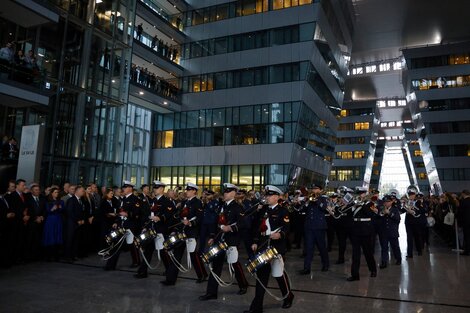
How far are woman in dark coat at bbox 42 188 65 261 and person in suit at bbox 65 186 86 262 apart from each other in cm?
21

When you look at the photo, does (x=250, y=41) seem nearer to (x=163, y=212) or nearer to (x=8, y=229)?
(x=163, y=212)

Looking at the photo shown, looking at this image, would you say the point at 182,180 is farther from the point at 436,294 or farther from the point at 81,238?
the point at 436,294

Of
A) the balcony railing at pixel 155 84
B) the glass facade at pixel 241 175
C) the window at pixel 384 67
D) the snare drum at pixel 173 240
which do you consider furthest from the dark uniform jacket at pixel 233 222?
the window at pixel 384 67

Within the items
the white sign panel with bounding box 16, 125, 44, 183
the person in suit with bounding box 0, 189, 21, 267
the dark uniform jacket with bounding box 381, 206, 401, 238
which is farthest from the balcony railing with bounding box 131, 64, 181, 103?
the dark uniform jacket with bounding box 381, 206, 401, 238

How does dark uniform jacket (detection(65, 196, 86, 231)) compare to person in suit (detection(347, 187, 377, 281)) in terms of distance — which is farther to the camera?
dark uniform jacket (detection(65, 196, 86, 231))

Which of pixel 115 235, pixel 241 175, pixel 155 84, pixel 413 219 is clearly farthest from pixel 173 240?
pixel 155 84

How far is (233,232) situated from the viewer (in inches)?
279

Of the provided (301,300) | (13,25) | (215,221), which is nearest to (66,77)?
(13,25)

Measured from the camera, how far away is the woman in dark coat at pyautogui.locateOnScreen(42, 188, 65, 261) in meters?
10.4

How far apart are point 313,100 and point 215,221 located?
25.9 m

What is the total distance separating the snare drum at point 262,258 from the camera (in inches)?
240

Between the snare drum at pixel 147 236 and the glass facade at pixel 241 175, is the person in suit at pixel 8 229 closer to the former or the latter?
the snare drum at pixel 147 236

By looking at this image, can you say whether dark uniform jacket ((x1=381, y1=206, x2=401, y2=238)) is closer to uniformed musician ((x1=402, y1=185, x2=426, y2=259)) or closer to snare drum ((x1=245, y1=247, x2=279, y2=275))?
uniformed musician ((x1=402, y1=185, x2=426, y2=259))

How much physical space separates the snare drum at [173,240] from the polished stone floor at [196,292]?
867 millimetres
